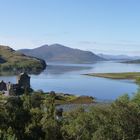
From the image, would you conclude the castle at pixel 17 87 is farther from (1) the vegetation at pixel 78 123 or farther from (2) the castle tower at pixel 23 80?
(1) the vegetation at pixel 78 123

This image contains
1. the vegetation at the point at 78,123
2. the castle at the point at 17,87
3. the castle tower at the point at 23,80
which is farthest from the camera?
the castle tower at the point at 23,80

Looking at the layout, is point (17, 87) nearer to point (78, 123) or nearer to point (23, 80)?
point (23, 80)

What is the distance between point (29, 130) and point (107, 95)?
316ft

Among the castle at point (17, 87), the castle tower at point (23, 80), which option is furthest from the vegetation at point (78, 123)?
the castle tower at point (23, 80)

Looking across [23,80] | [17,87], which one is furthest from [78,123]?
[23,80]

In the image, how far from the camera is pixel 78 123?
43.2 m

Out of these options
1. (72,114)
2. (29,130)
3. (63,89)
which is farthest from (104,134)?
(63,89)

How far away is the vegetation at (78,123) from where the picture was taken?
4147 centimetres

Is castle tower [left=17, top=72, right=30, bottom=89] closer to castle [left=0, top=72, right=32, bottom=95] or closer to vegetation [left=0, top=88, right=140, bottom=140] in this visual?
castle [left=0, top=72, right=32, bottom=95]

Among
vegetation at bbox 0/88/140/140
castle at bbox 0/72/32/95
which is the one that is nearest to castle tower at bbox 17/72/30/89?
castle at bbox 0/72/32/95

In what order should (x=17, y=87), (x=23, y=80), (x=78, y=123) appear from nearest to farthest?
1. (x=78, y=123)
2. (x=17, y=87)
3. (x=23, y=80)

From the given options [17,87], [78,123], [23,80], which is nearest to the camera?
[78,123]

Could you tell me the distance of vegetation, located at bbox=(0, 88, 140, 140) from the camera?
4147 cm

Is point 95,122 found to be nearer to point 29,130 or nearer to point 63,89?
point 29,130
